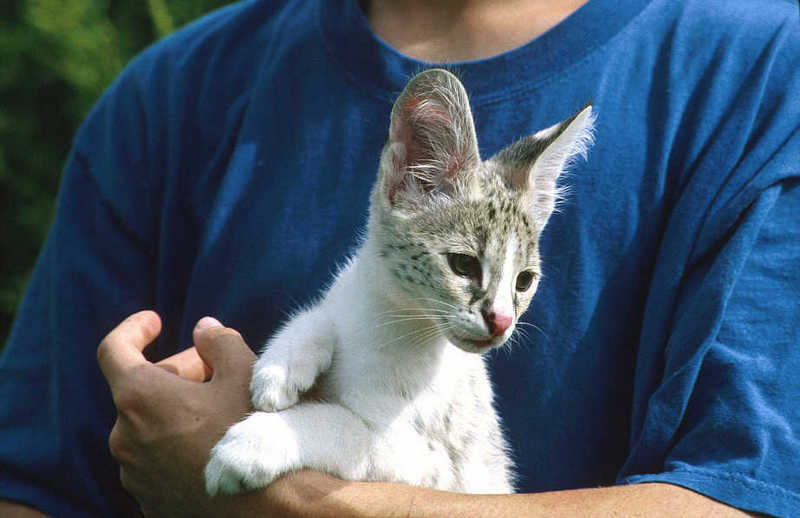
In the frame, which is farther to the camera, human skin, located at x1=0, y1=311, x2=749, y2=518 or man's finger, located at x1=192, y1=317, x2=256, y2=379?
man's finger, located at x1=192, y1=317, x2=256, y2=379

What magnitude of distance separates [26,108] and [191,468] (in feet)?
7.98

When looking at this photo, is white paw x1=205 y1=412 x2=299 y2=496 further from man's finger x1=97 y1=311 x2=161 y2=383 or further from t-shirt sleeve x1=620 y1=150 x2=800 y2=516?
t-shirt sleeve x1=620 y1=150 x2=800 y2=516

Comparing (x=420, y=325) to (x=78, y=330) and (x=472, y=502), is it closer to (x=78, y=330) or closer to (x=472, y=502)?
(x=472, y=502)

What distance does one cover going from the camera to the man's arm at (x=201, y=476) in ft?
5.33

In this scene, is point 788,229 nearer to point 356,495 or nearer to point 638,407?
point 638,407

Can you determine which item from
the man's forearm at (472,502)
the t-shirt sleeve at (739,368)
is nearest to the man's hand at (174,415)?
the man's forearm at (472,502)

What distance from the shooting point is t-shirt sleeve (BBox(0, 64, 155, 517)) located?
2.23 metres

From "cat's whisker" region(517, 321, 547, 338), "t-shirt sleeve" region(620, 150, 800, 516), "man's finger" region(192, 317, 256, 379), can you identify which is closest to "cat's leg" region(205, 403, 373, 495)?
"man's finger" region(192, 317, 256, 379)

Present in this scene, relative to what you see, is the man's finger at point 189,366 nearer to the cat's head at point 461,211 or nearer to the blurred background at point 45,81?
the cat's head at point 461,211

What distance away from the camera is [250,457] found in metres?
1.66

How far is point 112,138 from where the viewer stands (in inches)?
93.9

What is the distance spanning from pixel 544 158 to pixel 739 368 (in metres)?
0.59

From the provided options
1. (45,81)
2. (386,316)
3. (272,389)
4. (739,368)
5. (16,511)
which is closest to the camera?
(739,368)

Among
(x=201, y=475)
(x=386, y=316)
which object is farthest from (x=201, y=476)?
(x=386, y=316)
